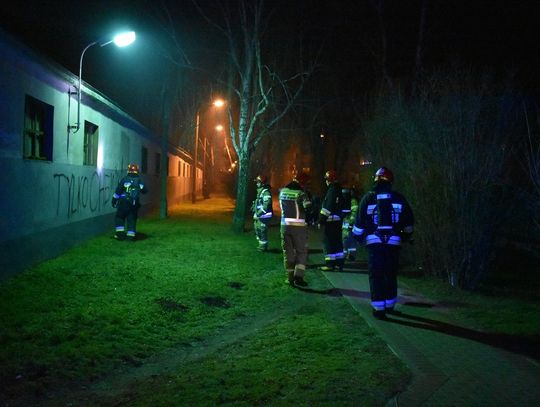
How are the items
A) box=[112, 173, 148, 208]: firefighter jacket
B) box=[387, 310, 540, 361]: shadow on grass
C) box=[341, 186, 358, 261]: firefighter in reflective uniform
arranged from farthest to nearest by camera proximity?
1. box=[112, 173, 148, 208]: firefighter jacket
2. box=[341, 186, 358, 261]: firefighter in reflective uniform
3. box=[387, 310, 540, 361]: shadow on grass

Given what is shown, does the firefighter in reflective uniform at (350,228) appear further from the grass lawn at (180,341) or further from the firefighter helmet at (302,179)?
the firefighter helmet at (302,179)

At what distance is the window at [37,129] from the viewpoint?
10.0m

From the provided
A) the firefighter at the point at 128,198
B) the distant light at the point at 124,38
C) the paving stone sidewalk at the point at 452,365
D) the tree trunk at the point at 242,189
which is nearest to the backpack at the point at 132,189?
the firefighter at the point at 128,198

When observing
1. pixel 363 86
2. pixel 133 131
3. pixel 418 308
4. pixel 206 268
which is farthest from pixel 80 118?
pixel 363 86

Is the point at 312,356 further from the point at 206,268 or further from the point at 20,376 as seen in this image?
the point at 206,268

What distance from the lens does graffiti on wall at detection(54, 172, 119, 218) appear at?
11.6m

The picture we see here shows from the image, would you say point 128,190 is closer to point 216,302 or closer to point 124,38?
point 124,38

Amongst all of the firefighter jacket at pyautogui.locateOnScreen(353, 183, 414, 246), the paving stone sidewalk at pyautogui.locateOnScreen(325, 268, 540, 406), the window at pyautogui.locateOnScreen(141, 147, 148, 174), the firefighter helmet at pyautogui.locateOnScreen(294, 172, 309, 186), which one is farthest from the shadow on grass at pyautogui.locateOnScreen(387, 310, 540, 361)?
the window at pyautogui.locateOnScreen(141, 147, 148, 174)

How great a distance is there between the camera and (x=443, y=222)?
30.6 ft

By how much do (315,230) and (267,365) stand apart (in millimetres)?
15161

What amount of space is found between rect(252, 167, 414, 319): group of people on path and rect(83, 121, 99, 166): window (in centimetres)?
492

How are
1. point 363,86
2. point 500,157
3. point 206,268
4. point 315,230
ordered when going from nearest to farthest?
1. point 500,157
2. point 206,268
3. point 315,230
4. point 363,86

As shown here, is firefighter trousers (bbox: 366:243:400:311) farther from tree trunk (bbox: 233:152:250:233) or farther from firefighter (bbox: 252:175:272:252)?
tree trunk (bbox: 233:152:250:233)

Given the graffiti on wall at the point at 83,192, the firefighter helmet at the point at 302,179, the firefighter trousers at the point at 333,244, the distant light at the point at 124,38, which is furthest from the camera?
the distant light at the point at 124,38
